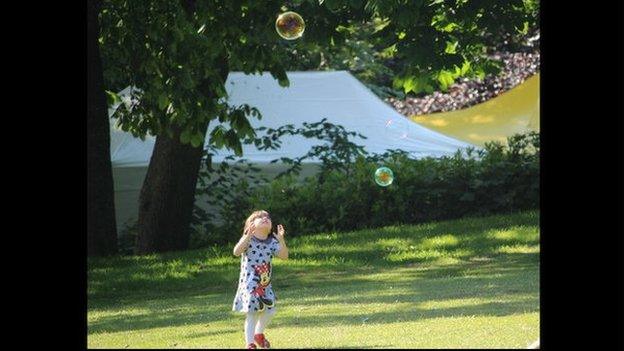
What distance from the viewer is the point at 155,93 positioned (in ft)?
47.3

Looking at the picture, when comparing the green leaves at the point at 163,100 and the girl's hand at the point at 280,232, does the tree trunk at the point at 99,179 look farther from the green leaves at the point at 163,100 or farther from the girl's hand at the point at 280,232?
the girl's hand at the point at 280,232

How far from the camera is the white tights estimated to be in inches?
344

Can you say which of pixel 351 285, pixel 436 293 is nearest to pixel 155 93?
pixel 351 285

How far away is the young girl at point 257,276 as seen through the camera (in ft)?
28.8

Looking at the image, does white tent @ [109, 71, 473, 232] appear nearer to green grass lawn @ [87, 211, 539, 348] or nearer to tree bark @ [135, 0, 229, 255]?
tree bark @ [135, 0, 229, 255]

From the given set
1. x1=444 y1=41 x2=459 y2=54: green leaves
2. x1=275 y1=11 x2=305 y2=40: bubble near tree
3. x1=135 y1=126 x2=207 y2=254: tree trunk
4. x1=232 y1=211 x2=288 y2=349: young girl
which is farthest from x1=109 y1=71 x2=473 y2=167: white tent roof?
x1=232 y1=211 x2=288 y2=349: young girl

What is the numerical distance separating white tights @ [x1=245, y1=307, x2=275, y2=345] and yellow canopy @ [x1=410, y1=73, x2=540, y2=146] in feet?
70.9

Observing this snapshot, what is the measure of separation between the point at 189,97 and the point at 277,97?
7.66 m

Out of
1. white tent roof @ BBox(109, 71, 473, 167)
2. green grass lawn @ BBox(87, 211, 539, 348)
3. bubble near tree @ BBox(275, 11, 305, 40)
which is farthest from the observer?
white tent roof @ BBox(109, 71, 473, 167)

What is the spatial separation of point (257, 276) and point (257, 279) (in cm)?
2

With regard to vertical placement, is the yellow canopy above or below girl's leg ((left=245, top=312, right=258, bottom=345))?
above
